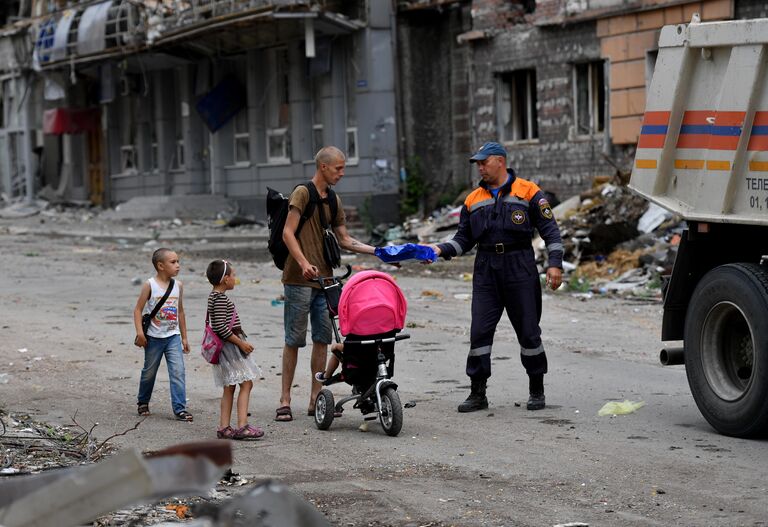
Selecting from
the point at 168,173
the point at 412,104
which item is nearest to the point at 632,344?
the point at 412,104

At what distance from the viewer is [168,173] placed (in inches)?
1419

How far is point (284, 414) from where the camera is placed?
8617 millimetres

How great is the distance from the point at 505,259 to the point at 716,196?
1546 millimetres

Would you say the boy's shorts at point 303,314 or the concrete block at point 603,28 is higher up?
the concrete block at point 603,28

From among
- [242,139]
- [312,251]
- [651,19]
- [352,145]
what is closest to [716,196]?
[312,251]

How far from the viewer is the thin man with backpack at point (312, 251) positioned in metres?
8.46

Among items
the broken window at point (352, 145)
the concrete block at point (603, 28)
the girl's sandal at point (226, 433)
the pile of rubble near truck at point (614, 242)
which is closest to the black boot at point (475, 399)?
the girl's sandal at point (226, 433)

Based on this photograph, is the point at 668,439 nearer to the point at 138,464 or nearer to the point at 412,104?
the point at 138,464

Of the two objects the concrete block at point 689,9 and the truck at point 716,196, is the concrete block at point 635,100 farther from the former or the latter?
the truck at point 716,196

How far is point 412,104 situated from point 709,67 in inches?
803

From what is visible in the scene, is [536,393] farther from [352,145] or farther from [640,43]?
[352,145]

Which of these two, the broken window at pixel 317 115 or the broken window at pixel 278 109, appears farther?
the broken window at pixel 278 109

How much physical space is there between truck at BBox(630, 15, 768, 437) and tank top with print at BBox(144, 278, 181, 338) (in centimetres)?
322

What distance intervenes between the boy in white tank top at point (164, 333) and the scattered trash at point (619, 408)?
2.79 meters
